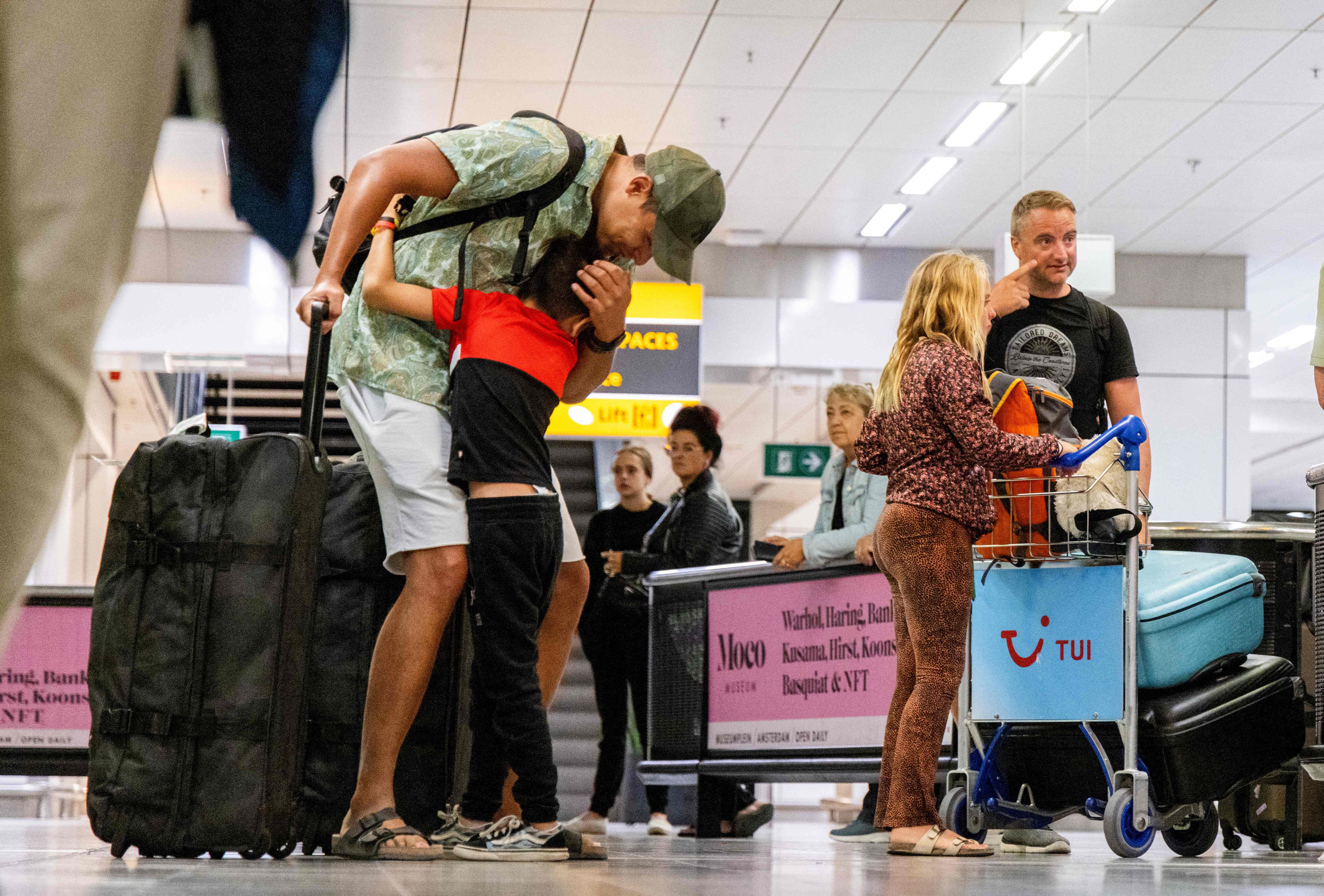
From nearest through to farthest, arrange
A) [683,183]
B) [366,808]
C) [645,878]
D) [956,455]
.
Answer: [645,878] → [366,808] → [683,183] → [956,455]

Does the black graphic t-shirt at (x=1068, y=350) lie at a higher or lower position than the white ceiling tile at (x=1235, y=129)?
lower

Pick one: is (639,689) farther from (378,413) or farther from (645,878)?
(645,878)

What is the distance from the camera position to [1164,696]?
12.4 feet

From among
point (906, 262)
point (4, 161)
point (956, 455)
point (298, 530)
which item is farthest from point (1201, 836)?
point (906, 262)

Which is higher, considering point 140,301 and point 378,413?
point 140,301

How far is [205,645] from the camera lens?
2668 mm

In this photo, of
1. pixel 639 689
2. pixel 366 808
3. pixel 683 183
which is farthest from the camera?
pixel 639 689

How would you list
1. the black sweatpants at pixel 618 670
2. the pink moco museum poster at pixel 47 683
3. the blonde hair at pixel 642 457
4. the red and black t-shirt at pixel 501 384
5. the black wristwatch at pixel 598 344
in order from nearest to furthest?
the red and black t-shirt at pixel 501 384, the black wristwatch at pixel 598 344, the black sweatpants at pixel 618 670, the pink moco museum poster at pixel 47 683, the blonde hair at pixel 642 457

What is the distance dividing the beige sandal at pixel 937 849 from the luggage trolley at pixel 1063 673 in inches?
13.1

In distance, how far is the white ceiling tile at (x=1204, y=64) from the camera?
29.5ft

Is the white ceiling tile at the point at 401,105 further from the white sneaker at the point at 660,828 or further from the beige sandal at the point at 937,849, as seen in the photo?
the beige sandal at the point at 937,849

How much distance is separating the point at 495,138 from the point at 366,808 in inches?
52.9

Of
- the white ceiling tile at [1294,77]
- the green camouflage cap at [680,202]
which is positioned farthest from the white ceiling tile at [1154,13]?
the green camouflage cap at [680,202]

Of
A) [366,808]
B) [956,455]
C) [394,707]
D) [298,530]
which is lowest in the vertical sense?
[366,808]
